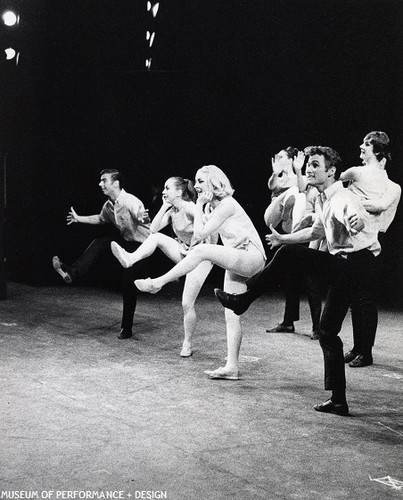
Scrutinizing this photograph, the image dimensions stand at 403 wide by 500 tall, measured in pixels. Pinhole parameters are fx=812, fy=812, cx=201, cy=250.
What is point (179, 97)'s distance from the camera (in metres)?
10.6

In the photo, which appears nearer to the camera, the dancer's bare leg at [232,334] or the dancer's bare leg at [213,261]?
the dancer's bare leg at [213,261]

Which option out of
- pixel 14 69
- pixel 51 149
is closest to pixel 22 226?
pixel 51 149

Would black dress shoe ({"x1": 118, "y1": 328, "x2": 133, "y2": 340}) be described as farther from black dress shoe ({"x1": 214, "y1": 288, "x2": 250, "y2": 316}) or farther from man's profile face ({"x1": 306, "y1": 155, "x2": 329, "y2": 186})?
man's profile face ({"x1": 306, "y1": 155, "x2": 329, "y2": 186})

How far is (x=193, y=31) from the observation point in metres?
10.1

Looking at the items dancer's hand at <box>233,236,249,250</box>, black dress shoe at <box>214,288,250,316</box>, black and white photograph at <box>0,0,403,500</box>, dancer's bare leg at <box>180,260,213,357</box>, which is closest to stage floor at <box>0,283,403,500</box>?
black and white photograph at <box>0,0,403,500</box>

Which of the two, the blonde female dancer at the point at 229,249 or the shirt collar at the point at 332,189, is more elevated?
the shirt collar at the point at 332,189

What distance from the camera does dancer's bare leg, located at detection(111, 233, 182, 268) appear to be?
6379mm

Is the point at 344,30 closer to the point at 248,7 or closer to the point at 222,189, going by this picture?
the point at 248,7

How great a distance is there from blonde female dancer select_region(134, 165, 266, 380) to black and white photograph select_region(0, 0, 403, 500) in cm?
2

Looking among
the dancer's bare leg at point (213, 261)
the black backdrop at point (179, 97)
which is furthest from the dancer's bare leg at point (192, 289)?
the black backdrop at point (179, 97)

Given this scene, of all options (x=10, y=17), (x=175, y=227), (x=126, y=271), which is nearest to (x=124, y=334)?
(x=126, y=271)

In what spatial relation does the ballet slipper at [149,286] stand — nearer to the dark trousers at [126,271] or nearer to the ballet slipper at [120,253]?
the ballet slipper at [120,253]

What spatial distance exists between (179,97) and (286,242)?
574 cm

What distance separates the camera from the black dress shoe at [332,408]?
177 inches
